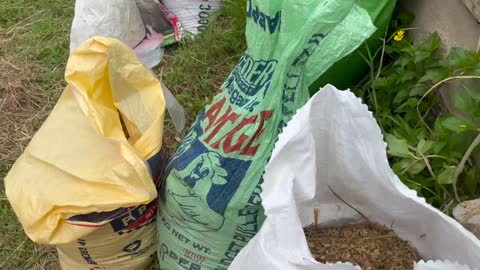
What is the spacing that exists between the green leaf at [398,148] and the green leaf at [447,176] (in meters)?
0.08

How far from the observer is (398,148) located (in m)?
1.38

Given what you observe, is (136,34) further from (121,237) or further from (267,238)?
(267,238)

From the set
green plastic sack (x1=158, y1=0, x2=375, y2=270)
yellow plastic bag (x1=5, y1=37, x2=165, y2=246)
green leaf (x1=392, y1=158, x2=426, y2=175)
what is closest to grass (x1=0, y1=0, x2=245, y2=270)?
yellow plastic bag (x1=5, y1=37, x2=165, y2=246)

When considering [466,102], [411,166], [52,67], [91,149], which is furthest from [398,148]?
[52,67]

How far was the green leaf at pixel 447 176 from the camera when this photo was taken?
1327 millimetres

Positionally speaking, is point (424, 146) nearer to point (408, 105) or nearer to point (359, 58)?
point (408, 105)

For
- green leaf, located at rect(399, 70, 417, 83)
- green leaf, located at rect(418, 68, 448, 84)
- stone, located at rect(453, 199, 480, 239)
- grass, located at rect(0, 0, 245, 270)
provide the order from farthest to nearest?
grass, located at rect(0, 0, 245, 270) < green leaf, located at rect(399, 70, 417, 83) < green leaf, located at rect(418, 68, 448, 84) < stone, located at rect(453, 199, 480, 239)

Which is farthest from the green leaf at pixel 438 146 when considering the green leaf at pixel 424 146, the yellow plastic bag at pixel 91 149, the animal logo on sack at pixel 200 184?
the yellow plastic bag at pixel 91 149

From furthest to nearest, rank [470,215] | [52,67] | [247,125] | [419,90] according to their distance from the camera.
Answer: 1. [52,67]
2. [419,90]
3. [247,125]
4. [470,215]

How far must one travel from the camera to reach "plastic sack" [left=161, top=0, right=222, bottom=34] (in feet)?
7.38

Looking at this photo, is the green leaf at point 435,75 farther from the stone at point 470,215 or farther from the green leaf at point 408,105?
the stone at point 470,215

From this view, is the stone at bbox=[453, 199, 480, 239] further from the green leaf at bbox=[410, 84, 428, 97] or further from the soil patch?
the green leaf at bbox=[410, 84, 428, 97]

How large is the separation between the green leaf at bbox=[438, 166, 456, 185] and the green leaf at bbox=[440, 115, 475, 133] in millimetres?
78

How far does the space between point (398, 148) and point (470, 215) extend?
27cm
